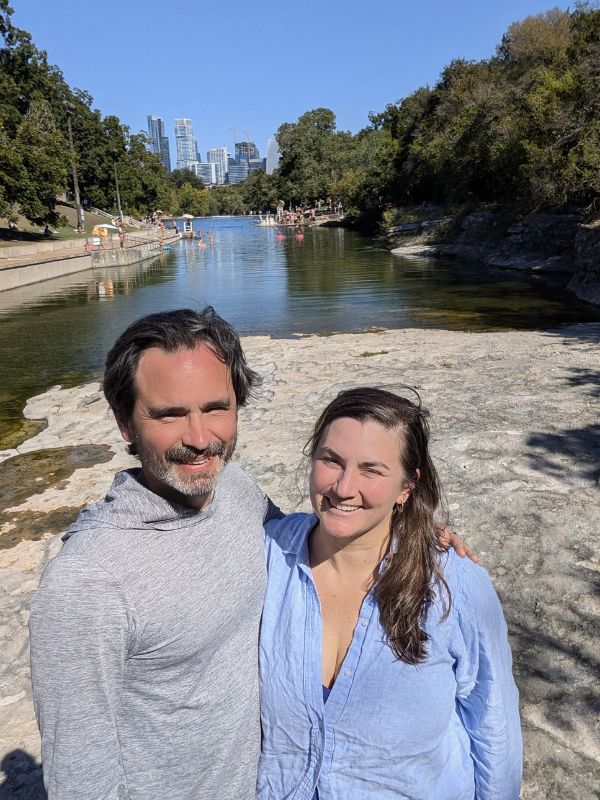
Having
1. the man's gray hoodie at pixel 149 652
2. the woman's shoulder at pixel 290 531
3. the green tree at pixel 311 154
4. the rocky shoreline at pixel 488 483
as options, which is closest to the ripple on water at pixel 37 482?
the rocky shoreline at pixel 488 483

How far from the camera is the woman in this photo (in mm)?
1516

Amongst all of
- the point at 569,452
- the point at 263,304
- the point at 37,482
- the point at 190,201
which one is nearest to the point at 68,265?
the point at 263,304

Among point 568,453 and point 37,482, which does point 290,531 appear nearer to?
point 568,453

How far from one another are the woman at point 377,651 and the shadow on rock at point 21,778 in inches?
61.8

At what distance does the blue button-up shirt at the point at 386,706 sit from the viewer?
1514 mm

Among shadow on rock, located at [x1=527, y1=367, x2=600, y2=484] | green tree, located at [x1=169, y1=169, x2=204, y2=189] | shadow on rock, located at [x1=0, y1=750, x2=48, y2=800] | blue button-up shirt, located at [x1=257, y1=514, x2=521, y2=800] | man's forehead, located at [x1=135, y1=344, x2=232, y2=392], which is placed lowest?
shadow on rock, located at [x1=0, y1=750, x2=48, y2=800]

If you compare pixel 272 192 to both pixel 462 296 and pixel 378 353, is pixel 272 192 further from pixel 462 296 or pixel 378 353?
pixel 378 353

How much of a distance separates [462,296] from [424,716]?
19359mm

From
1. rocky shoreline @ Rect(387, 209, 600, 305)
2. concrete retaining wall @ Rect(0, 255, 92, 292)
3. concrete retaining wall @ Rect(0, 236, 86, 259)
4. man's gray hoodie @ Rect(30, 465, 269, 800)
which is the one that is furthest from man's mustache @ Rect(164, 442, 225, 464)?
concrete retaining wall @ Rect(0, 236, 86, 259)

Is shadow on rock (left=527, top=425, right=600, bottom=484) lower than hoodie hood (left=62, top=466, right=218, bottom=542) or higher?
lower

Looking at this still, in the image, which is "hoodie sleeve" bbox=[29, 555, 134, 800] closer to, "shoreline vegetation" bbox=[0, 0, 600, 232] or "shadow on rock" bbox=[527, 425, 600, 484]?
"shadow on rock" bbox=[527, 425, 600, 484]

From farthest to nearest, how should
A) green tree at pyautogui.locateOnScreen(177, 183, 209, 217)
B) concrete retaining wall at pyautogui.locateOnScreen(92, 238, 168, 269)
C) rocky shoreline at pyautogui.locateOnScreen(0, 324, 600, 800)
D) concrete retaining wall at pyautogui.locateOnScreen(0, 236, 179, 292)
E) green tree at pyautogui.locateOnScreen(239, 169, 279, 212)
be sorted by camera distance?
1. green tree at pyautogui.locateOnScreen(177, 183, 209, 217)
2. green tree at pyautogui.locateOnScreen(239, 169, 279, 212)
3. concrete retaining wall at pyautogui.locateOnScreen(92, 238, 168, 269)
4. concrete retaining wall at pyautogui.locateOnScreen(0, 236, 179, 292)
5. rocky shoreline at pyautogui.locateOnScreen(0, 324, 600, 800)

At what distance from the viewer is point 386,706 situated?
151 centimetres

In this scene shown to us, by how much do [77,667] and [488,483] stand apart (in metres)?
4.28
